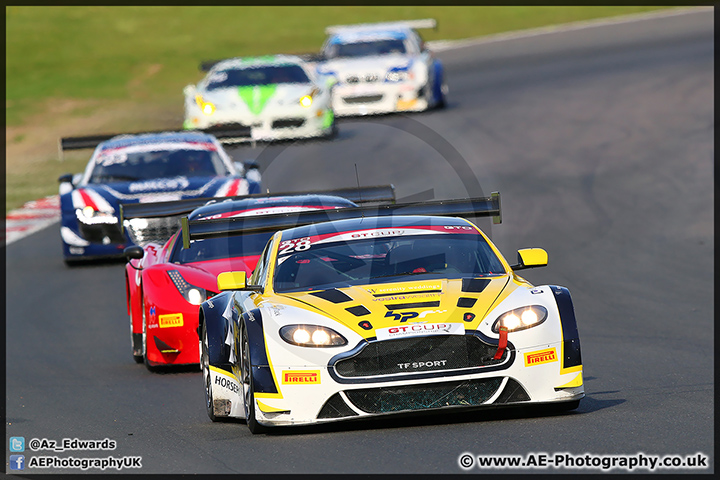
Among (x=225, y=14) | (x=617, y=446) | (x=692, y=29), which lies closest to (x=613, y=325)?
(x=617, y=446)

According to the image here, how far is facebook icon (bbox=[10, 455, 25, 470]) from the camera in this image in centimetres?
695

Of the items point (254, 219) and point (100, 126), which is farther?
point (100, 126)

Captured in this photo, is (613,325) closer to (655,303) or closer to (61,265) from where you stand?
(655,303)

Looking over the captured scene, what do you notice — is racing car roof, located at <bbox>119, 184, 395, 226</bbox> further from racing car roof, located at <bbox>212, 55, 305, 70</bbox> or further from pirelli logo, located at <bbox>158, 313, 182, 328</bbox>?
racing car roof, located at <bbox>212, 55, 305, 70</bbox>

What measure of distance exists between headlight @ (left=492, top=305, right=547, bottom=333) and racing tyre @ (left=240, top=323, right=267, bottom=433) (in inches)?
54.2

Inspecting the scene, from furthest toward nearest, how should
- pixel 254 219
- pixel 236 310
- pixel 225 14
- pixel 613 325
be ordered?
pixel 225 14, pixel 613 325, pixel 254 219, pixel 236 310

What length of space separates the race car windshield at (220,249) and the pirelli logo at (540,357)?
13.2 ft

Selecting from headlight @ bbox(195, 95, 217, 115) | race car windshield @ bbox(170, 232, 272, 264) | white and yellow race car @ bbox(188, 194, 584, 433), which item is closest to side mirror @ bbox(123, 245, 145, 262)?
race car windshield @ bbox(170, 232, 272, 264)

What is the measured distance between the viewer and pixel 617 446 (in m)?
6.51

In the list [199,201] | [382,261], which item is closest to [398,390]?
[382,261]

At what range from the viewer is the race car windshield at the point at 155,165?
1631 cm

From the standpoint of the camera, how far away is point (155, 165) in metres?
16.5

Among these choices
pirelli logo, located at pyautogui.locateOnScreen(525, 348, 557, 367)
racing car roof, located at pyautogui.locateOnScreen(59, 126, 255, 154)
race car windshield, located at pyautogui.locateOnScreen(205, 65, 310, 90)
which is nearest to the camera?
pirelli logo, located at pyautogui.locateOnScreen(525, 348, 557, 367)

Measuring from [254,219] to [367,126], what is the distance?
1582 cm
